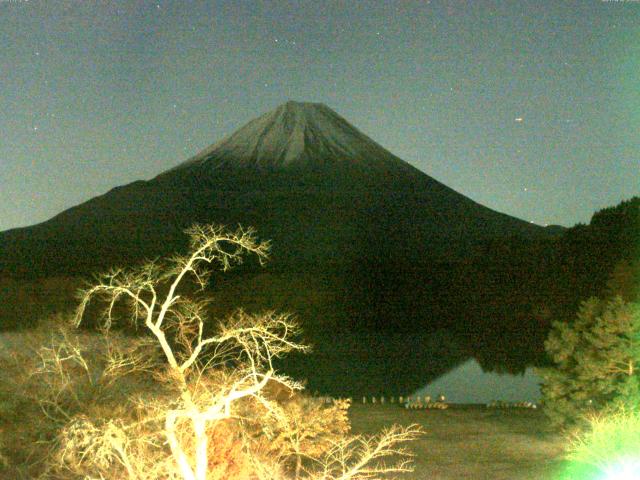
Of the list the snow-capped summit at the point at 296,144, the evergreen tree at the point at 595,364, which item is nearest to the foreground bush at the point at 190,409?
the evergreen tree at the point at 595,364

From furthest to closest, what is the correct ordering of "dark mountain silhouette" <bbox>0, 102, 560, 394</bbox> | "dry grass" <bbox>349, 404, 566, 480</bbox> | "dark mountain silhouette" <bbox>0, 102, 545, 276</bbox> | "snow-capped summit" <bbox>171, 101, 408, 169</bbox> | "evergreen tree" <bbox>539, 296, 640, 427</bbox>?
"snow-capped summit" <bbox>171, 101, 408, 169</bbox> → "dark mountain silhouette" <bbox>0, 102, 545, 276</bbox> → "dark mountain silhouette" <bbox>0, 102, 560, 394</bbox> → "evergreen tree" <bbox>539, 296, 640, 427</bbox> → "dry grass" <bbox>349, 404, 566, 480</bbox>

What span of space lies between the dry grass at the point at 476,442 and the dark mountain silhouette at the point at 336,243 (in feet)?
20.8

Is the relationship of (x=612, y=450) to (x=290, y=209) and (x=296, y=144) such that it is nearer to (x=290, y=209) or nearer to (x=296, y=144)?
(x=290, y=209)

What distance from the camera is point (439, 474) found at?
1177 cm

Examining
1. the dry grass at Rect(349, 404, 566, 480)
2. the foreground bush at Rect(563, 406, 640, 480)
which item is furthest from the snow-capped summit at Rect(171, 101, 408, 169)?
the foreground bush at Rect(563, 406, 640, 480)

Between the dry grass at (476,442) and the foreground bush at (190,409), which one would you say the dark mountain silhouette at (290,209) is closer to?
the dry grass at (476,442)

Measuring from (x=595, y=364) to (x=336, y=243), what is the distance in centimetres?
6630

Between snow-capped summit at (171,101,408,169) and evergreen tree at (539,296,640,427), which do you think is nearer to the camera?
evergreen tree at (539,296,640,427)

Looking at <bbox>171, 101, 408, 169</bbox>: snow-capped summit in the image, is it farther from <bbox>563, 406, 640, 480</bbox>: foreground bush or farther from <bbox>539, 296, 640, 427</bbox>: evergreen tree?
<bbox>563, 406, 640, 480</bbox>: foreground bush

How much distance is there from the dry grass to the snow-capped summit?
82863 millimetres

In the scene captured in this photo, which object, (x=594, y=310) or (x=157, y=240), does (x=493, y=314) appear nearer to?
(x=594, y=310)

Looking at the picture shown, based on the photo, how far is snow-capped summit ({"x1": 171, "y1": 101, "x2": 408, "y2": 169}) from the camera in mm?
101812

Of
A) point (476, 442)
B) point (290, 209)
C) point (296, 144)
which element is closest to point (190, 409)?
point (476, 442)

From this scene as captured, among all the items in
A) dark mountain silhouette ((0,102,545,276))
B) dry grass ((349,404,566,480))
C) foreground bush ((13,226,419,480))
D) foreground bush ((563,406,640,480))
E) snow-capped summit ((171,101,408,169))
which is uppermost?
snow-capped summit ((171,101,408,169))
